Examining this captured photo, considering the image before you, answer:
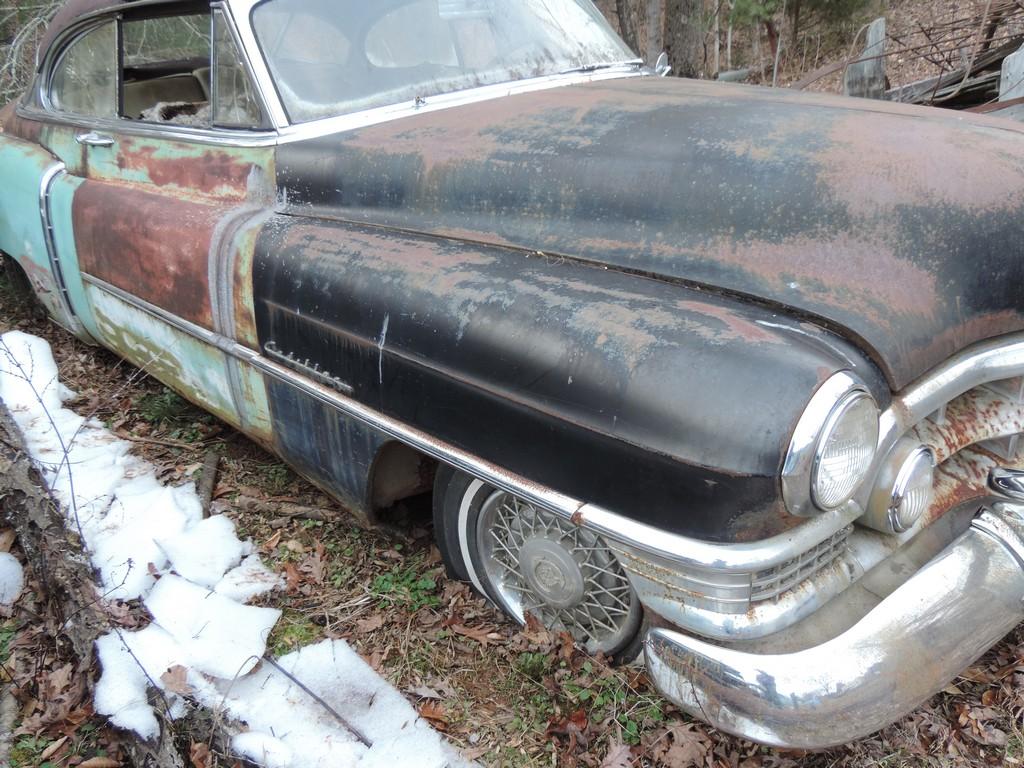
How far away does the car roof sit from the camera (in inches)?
138

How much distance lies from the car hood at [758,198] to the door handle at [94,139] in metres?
1.28

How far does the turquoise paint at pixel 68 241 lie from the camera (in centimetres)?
337

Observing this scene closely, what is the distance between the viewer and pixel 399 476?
2.48 metres

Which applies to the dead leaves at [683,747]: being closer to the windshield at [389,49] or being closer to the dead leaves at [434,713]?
the dead leaves at [434,713]

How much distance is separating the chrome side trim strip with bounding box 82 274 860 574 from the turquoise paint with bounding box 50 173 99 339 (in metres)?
1.73

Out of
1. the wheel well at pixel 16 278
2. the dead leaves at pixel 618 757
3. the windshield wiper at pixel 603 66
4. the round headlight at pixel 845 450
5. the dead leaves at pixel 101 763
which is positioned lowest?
the dead leaves at pixel 101 763

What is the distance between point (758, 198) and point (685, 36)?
5.62 metres

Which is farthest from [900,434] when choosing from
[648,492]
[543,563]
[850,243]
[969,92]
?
[969,92]

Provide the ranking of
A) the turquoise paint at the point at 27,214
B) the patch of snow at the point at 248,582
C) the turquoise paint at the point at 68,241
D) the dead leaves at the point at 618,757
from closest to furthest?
the dead leaves at the point at 618,757 < the patch of snow at the point at 248,582 < the turquoise paint at the point at 68,241 < the turquoise paint at the point at 27,214

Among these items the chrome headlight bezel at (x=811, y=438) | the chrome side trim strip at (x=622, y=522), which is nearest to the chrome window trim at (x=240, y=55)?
the chrome side trim strip at (x=622, y=522)

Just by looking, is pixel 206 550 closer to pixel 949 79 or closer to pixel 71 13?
pixel 71 13

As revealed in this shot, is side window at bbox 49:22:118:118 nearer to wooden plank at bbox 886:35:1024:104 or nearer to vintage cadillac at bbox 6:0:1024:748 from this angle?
vintage cadillac at bbox 6:0:1024:748

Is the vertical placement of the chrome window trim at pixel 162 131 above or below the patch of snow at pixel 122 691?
above

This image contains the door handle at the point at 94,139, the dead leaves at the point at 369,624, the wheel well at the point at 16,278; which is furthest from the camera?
the wheel well at the point at 16,278
